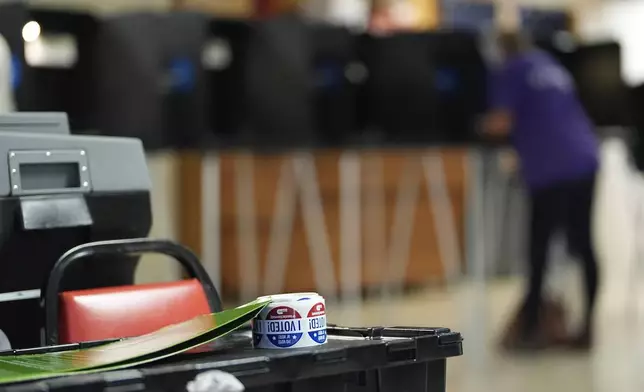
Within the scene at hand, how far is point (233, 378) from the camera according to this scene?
92 centimetres

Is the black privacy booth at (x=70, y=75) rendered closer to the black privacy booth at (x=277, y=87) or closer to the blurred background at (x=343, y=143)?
the blurred background at (x=343, y=143)

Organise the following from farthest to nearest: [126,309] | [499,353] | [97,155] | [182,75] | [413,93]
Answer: [413,93], [499,353], [182,75], [97,155], [126,309]

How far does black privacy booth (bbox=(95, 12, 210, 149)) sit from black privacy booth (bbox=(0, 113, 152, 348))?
2.08 m

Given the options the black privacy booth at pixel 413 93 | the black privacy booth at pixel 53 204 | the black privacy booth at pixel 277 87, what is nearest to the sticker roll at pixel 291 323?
the black privacy booth at pixel 53 204

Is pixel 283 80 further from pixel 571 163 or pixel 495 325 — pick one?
pixel 495 325

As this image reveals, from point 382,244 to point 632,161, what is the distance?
1.44 m

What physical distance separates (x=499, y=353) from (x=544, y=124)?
0.89 m

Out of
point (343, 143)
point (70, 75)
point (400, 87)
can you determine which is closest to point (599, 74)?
point (400, 87)

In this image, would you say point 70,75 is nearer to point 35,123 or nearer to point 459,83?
point 459,83

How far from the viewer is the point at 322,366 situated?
0.99m

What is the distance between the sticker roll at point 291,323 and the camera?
3.42 feet

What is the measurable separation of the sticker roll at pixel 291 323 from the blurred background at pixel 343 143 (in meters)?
1.67

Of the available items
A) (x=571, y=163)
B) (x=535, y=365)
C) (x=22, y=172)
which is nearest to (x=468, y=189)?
(x=571, y=163)

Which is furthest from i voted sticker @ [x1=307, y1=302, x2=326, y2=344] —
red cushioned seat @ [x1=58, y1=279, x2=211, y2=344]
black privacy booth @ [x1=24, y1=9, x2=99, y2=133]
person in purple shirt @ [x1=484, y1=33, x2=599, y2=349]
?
person in purple shirt @ [x1=484, y1=33, x2=599, y2=349]
